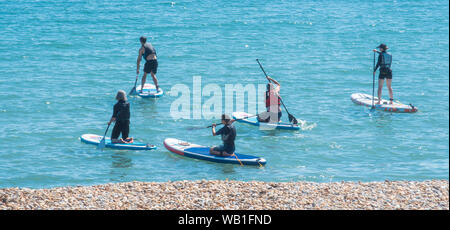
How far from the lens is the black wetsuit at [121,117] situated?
18.0 m

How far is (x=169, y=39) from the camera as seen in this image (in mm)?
38812

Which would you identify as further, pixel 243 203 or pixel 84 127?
pixel 84 127

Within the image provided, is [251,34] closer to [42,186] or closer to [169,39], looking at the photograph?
[169,39]

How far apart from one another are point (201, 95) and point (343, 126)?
671 centimetres

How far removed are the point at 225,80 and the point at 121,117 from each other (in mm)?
11037

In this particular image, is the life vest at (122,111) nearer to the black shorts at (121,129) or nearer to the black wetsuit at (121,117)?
the black wetsuit at (121,117)

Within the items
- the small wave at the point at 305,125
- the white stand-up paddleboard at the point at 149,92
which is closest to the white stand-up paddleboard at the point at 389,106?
the small wave at the point at 305,125

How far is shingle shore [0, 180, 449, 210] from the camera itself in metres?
12.5

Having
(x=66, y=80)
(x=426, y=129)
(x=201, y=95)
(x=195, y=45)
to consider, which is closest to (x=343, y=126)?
(x=426, y=129)

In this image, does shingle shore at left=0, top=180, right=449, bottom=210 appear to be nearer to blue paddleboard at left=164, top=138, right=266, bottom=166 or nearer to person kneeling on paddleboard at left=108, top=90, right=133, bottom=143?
blue paddleboard at left=164, top=138, right=266, bottom=166

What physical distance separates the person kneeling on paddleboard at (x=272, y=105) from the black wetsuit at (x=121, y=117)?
14.7 feet

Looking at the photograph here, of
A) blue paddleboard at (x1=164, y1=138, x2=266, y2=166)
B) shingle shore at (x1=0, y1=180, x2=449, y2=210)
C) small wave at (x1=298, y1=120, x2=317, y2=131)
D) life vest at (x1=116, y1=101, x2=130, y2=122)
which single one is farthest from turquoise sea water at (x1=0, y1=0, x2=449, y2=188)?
shingle shore at (x1=0, y1=180, x2=449, y2=210)

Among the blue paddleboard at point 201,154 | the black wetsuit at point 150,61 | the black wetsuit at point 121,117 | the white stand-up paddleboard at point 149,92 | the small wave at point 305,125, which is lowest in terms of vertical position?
the small wave at point 305,125

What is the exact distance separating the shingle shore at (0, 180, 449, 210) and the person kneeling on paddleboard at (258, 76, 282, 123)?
21.3ft
